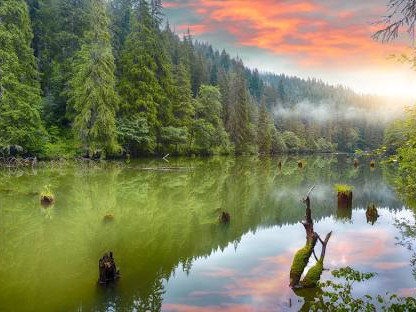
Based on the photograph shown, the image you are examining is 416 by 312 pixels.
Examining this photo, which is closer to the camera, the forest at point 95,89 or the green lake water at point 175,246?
the green lake water at point 175,246

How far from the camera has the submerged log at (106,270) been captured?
881 cm

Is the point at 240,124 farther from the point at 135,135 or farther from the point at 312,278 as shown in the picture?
the point at 312,278

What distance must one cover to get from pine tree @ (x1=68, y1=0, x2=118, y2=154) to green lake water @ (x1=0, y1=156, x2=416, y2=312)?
1531 cm

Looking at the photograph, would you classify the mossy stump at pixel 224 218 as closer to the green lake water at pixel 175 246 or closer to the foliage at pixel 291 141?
the green lake water at pixel 175 246

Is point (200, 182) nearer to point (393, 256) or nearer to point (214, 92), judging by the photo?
point (393, 256)

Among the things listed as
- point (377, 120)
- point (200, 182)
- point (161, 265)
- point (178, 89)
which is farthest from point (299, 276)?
point (377, 120)

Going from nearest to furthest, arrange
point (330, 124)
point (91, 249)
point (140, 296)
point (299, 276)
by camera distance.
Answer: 1. point (140, 296)
2. point (299, 276)
3. point (91, 249)
4. point (330, 124)

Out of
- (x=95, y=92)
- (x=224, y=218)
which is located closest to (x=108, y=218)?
(x=224, y=218)

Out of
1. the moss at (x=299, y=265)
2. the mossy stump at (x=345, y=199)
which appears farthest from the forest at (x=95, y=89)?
the moss at (x=299, y=265)

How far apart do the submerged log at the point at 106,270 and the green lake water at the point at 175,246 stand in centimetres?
23

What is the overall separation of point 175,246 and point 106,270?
3.59m

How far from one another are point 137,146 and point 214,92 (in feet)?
79.0

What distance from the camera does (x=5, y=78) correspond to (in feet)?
105

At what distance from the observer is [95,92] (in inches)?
1521
